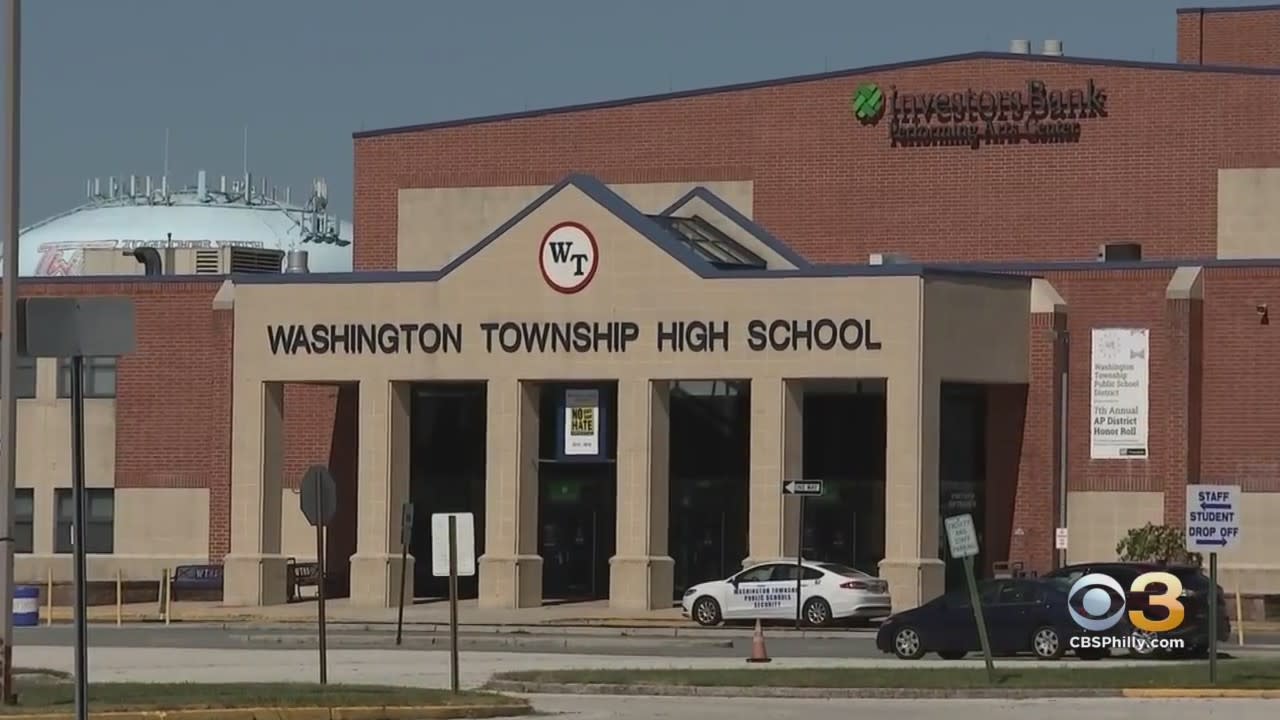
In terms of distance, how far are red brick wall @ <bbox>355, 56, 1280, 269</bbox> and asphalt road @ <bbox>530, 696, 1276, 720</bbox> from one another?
102 ft

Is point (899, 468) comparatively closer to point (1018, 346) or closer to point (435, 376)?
point (1018, 346)

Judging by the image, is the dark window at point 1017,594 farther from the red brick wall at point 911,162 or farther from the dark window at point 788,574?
the red brick wall at point 911,162

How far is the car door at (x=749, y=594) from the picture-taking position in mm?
48625

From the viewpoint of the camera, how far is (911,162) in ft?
198

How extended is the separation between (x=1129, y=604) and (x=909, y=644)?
3.03m

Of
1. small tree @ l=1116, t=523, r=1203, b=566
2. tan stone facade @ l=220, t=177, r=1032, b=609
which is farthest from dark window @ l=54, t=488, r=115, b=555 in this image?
small tree @ l=1116, t=523, r=1203, b=566

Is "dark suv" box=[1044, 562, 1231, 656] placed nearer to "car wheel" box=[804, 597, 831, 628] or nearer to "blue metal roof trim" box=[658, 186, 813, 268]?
"car wheel" box=[804, 597, 831, 628]

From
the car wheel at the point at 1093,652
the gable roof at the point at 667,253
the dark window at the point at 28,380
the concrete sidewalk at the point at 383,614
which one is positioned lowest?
the concrete sidewalk at the point at 383,614

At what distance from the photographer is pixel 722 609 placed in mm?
48906

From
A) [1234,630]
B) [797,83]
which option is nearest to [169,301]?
[797,83]

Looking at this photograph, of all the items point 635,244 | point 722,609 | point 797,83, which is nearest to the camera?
point 722,609

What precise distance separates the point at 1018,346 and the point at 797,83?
10237mm

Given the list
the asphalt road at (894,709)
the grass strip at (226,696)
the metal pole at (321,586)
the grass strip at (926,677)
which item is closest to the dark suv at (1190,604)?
the grass strip at (926,677)

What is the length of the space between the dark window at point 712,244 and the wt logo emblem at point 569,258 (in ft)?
5.96
